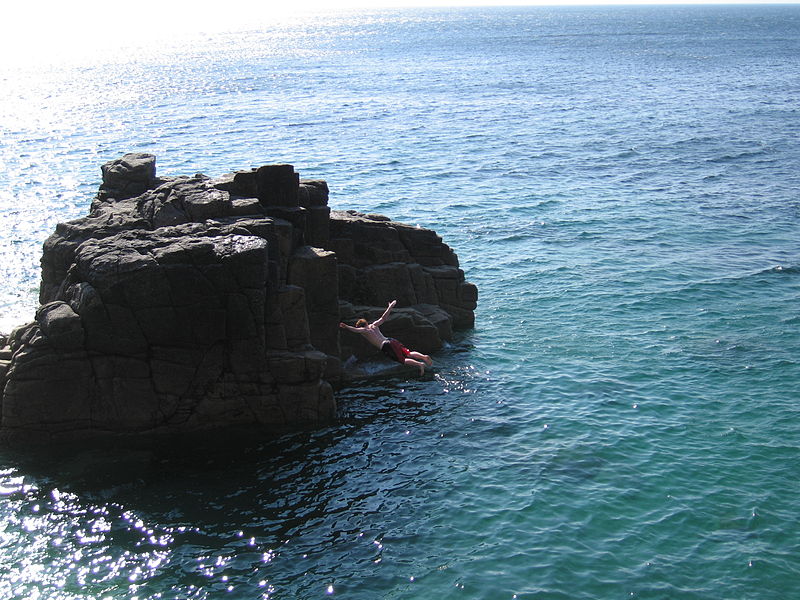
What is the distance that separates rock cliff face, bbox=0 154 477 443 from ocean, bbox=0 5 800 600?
1296mm

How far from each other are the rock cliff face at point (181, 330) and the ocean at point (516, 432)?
4.25ft

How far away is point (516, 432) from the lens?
3098 cm

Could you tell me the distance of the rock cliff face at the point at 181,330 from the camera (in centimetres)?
2852

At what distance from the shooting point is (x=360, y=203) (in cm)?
6103

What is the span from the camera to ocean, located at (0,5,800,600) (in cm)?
2356

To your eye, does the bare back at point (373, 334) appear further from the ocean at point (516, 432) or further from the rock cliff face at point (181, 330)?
the ocean at point (516, 432)

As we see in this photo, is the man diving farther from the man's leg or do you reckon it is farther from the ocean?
the ocean

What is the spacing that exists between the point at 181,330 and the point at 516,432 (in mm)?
12502

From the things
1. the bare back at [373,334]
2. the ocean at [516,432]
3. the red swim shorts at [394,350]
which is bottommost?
the ocean at [516,432]

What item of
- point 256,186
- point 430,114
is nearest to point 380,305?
point 256,186

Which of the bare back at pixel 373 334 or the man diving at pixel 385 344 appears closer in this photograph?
the man diving at pixel 385 344

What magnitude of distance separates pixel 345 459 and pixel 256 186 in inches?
490

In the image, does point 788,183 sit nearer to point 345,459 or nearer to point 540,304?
point 540,304

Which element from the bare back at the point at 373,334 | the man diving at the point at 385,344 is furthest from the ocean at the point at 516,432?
the bare back at the point at 373,334
